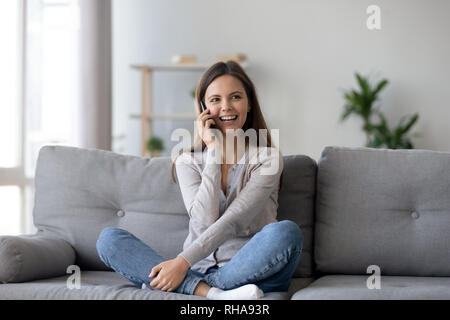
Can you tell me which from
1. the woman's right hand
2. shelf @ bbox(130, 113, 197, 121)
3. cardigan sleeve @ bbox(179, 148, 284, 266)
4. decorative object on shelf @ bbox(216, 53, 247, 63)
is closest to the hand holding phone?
the woman's right hand

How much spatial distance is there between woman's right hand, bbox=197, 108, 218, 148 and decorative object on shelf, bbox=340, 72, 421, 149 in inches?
149

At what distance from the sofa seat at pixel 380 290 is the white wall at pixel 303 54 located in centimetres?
407

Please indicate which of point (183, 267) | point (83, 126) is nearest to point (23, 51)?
point (83, 126)

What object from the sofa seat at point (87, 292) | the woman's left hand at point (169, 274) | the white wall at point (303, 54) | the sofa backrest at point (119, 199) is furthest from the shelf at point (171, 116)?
the woman's left hand at point (169, 274)

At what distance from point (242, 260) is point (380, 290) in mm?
415

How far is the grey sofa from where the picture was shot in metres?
1.96

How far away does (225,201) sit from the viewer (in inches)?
76.4

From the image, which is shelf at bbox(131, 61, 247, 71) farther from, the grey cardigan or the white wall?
the grey cardigan

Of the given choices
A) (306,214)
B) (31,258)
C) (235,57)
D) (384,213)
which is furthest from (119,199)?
(235,57)

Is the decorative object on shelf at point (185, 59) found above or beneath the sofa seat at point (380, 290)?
above

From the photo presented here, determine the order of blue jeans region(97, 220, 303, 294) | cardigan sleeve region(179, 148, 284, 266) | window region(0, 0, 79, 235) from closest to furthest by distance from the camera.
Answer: blue jeans region(97, 220, 303, 294), cardigan sleeve region(179, 148, 284, 266), window region(0, 0, 79, 235)

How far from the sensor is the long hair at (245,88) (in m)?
2.08

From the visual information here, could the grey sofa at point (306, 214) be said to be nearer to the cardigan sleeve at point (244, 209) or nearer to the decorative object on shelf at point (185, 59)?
the cardigan sleeve at point (244, 209)

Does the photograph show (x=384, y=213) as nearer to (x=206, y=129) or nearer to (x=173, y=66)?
(x=206, y=129)
